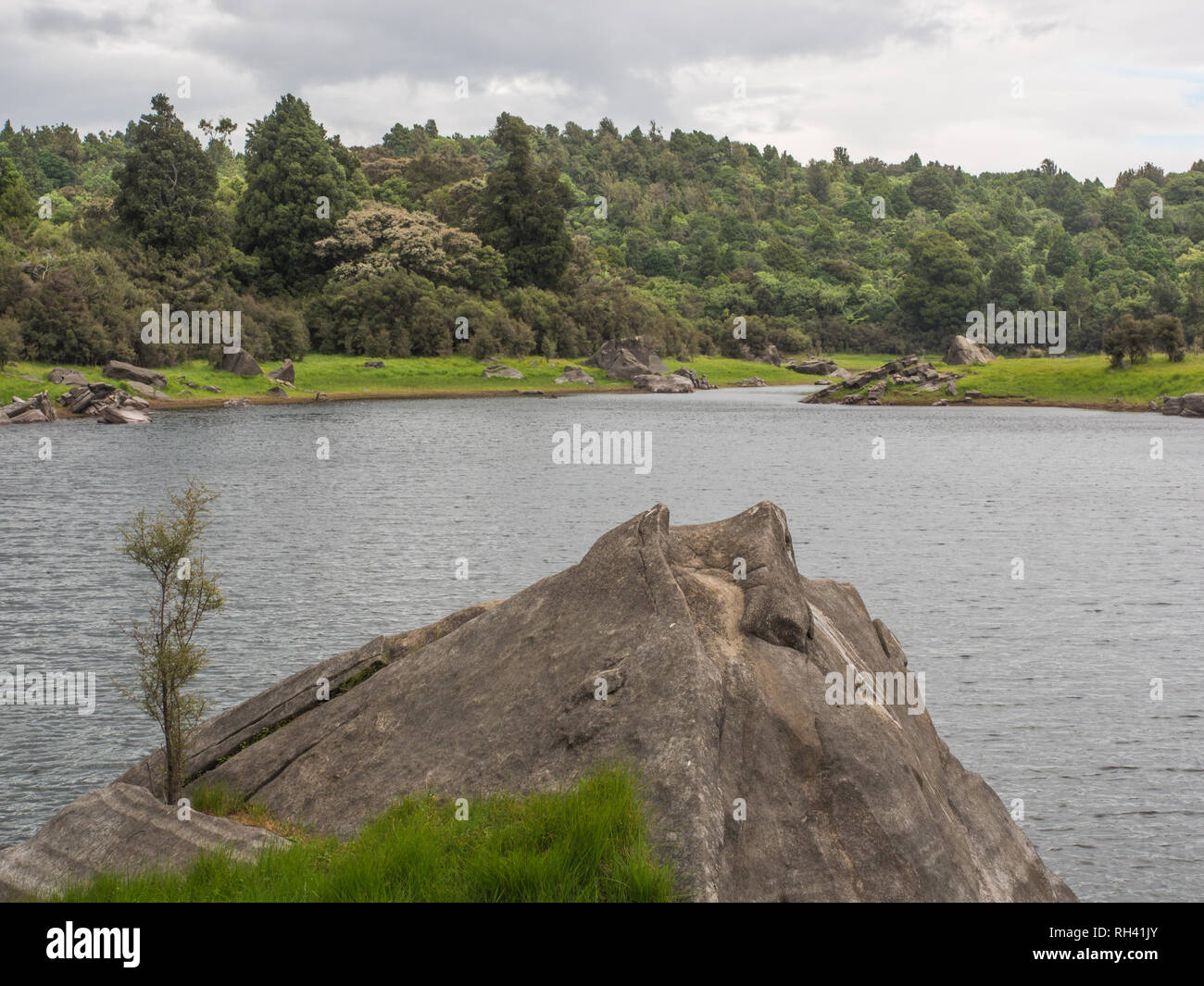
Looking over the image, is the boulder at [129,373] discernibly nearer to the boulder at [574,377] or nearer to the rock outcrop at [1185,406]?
the boulder at [574,377]

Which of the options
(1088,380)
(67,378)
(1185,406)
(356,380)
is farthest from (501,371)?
(1185,406)

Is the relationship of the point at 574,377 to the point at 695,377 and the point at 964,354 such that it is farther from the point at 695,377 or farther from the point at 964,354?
the point at 964,354

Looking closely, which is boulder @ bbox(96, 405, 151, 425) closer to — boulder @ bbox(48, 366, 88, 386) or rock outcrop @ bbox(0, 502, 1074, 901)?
boulder @ bbox(48, 366, 88, 386)

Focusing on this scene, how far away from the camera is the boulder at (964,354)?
17475 cm

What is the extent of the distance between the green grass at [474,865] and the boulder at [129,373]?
11556 cm

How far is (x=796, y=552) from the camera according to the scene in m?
43.1

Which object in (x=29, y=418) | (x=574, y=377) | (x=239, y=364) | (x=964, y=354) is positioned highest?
(x=964, y=354)

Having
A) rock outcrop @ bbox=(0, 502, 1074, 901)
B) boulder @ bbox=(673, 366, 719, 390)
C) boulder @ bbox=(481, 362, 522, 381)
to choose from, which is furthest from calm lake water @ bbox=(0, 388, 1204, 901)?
boulder @ bbox=(673, 366, 719, 390)

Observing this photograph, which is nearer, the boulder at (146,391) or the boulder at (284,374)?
the boulder at (146,391)

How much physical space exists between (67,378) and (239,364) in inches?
939

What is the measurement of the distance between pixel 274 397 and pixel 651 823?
126 metres

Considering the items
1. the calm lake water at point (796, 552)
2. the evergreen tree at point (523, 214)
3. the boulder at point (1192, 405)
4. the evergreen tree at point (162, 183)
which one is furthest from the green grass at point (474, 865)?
the evergreen tree at point (523, 214)

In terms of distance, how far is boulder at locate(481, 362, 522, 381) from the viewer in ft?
515
